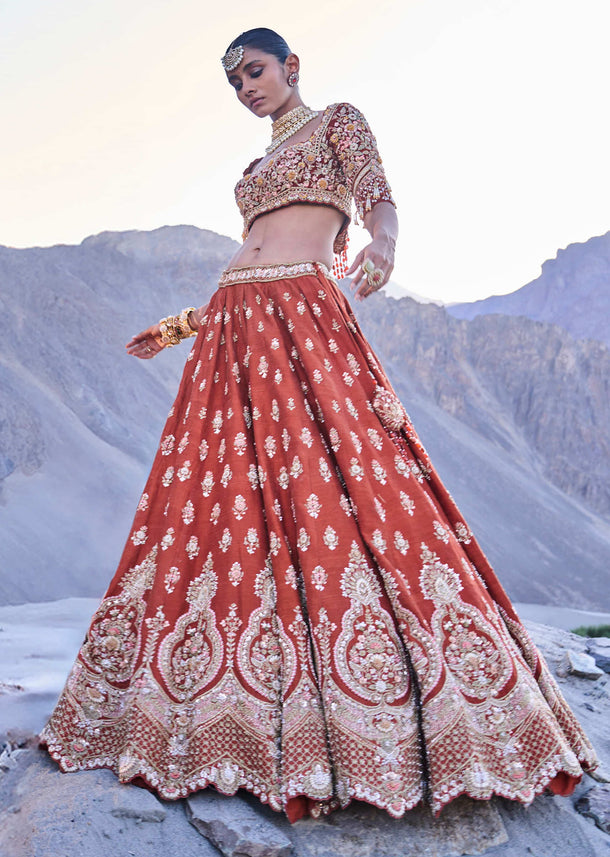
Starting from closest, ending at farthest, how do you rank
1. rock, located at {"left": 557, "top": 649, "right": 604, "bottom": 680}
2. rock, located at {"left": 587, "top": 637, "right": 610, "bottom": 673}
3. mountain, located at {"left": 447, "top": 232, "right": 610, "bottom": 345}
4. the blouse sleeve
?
the blouse sleeve
rock, located at {"left": 557, "top": 649, "right": 604, "bottom": 680}
rock, located at {"left": 587, "top": 637, "right": 610, "bottom": 673}
mountain, located at {"left": 447, "top": 232, "right": 610, "bottom": 345}

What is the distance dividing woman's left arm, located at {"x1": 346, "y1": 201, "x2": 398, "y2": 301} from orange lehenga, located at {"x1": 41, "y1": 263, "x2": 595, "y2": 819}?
0.22 m

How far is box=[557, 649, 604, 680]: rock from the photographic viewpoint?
3.13 m

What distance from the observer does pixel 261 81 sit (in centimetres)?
252

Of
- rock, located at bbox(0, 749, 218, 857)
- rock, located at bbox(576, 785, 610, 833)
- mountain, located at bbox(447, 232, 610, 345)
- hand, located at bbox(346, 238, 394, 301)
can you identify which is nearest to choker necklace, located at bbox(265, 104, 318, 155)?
hand, located at bbox(346, 238, 394, 301)

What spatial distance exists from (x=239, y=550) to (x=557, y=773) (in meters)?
0.95

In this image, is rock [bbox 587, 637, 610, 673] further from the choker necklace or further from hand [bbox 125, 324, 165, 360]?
the choker necklace

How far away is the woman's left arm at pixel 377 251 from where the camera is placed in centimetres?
210

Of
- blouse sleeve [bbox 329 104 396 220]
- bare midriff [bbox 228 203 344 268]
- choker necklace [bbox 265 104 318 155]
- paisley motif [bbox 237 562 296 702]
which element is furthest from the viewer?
choker necklace [bbox 265 104 318 155]

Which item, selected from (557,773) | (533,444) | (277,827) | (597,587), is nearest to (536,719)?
(557,773)

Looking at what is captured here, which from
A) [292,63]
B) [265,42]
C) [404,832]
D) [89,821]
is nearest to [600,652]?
[404,832]

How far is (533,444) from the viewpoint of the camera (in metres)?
30.2

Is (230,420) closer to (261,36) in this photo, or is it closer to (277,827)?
(277,827)

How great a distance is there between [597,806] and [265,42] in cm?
258

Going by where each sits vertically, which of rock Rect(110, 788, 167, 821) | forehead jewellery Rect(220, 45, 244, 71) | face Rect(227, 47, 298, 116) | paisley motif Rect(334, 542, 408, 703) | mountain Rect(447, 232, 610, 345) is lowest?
rock Rect(110, 788, 167, 821)
